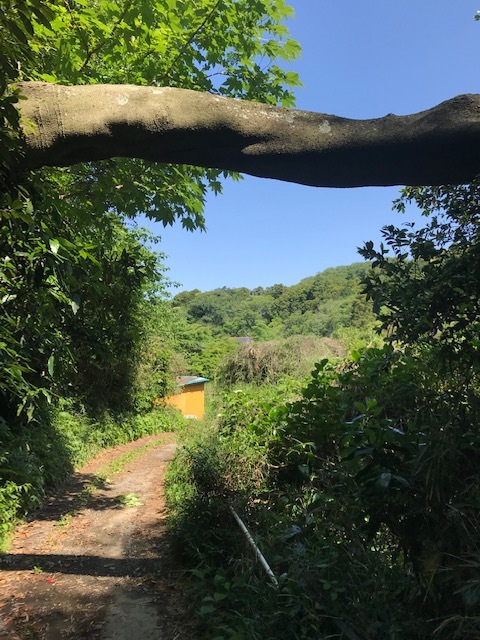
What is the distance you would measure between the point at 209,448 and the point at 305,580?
4609mm

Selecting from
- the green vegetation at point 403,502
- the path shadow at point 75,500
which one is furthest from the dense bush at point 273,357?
the green vegetation at point 403,502

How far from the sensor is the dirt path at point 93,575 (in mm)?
3971

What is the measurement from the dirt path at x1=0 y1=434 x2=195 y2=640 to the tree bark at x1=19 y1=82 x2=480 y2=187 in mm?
3797

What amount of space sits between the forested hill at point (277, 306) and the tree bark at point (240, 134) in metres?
33.6

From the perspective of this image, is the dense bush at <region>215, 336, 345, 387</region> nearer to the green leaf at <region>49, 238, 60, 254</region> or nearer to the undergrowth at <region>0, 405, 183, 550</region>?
the undergrowth at <region>0, 405, 183, 550</region>

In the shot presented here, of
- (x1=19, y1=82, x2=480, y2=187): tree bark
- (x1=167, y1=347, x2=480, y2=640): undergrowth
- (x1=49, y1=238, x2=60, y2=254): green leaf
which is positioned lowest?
(x1=167, y1=347, x2=480, y2=640): undergrowth

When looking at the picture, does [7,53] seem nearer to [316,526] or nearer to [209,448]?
[316,526]

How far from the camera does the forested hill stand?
47812 millimetres

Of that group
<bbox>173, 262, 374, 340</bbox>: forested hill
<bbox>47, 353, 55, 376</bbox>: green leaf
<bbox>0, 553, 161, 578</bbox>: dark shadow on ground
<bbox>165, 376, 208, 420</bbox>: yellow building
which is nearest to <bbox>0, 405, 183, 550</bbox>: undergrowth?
<bbox>0, 553, 161, 578</bbox>: dark shadow on ground

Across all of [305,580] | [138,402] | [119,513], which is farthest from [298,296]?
[305,580]

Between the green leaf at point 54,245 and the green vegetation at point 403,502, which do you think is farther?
the green leaf at point 54,245

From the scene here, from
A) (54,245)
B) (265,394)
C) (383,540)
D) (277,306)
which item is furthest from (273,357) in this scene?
(277,306)

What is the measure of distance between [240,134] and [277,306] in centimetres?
6758

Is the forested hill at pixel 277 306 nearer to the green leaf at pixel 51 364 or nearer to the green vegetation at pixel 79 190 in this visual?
the green vegetation at pixel 79 190
